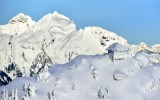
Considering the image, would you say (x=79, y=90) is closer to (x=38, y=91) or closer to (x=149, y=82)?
(x=38, y=91)

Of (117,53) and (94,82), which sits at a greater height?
(117,53)

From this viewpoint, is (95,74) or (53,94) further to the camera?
(95,74)

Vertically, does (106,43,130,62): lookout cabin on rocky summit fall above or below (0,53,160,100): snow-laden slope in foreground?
above

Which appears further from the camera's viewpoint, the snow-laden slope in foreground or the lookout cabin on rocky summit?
the lookout cabin on rocky summit

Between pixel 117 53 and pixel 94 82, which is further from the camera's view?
pixel 117 53

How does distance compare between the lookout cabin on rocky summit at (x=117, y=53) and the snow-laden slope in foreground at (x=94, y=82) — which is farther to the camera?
the lookout cabin on rocky summit at (x=117, y=53)

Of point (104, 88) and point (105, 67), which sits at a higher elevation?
point (105, 67)

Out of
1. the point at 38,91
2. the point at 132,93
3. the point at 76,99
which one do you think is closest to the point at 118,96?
the point at 132,93

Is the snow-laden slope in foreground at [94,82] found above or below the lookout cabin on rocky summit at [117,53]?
below
